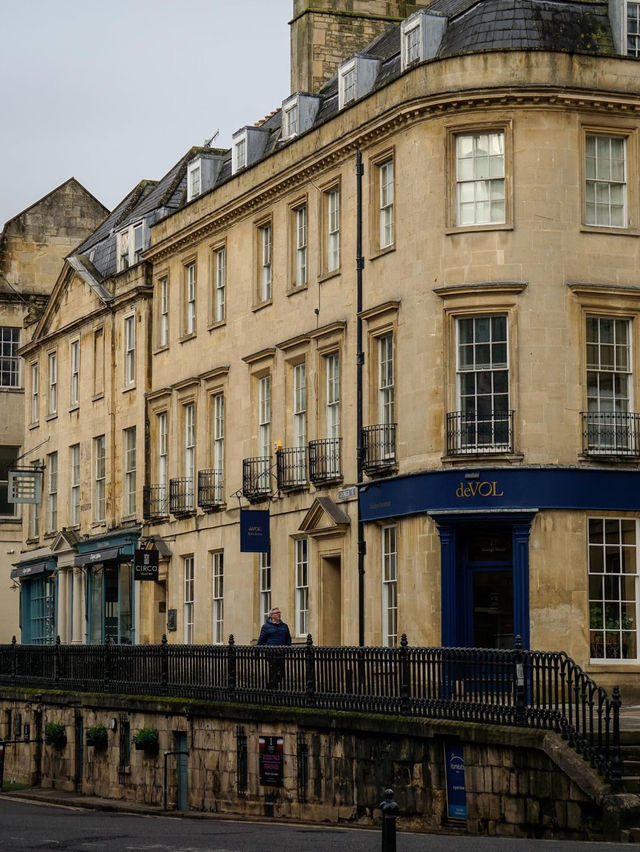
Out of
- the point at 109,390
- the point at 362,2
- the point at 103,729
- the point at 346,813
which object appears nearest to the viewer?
the point at 346,813

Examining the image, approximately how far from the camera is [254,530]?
39750mm

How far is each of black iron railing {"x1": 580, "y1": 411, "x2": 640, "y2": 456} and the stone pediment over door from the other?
5.67m

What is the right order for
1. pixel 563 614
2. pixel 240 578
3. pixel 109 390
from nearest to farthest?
pixel 563 614 → pixel 240 578 → pixel 109 390

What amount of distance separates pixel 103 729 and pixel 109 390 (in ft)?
52.8

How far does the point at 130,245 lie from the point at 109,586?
9.44m

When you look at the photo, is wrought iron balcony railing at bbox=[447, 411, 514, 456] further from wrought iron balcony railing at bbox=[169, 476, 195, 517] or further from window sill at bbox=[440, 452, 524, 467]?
wrought iron balcony railing at bbox=[169, 476, 195, 517]

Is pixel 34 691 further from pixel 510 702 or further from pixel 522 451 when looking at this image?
pixel 510 702

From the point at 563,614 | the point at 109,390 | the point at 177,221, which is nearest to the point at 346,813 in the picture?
the point at 563,614

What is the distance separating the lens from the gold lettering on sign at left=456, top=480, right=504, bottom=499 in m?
32.5

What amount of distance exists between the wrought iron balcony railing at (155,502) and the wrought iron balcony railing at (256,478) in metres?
5.62

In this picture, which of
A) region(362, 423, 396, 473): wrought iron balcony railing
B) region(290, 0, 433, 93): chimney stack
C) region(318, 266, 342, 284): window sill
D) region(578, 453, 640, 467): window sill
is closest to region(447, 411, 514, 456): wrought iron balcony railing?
region(578, 453, 640, 467): window sill

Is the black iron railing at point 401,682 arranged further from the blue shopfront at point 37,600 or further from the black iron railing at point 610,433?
the blue shopfront at point 37,600

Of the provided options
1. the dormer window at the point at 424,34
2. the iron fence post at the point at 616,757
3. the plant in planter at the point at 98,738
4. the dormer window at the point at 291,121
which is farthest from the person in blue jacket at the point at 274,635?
the dormer window at the point at 291,121

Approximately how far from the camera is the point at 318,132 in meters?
38.8
